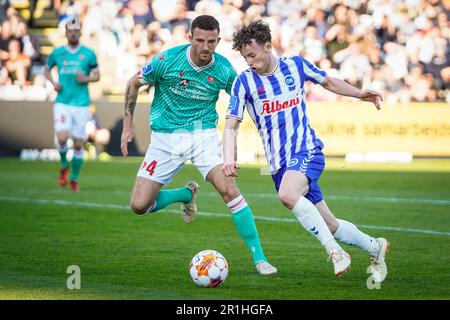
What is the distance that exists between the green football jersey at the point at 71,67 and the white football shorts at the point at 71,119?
101 millimetres

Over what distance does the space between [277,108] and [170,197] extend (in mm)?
2033

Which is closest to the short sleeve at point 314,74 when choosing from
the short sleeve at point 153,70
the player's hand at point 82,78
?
the short sleeve at point 153,70

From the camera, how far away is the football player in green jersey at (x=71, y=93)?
16.3 meters

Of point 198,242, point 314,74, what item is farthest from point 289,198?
point 198,242

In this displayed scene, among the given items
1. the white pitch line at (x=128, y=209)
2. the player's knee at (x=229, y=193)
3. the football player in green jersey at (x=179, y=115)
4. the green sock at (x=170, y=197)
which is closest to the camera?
the player's knee at (x=229, y=193)

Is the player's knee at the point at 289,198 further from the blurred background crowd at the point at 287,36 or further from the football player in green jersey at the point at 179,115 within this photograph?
the blurred background crowd at the point at 287,36

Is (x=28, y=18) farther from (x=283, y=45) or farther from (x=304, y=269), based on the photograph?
(x=304, y=269)

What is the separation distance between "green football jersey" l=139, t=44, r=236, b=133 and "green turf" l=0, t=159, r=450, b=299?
4.18 ft

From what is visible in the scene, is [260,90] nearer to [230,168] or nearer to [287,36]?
[230,168]

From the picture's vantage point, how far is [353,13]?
2706 centimetres

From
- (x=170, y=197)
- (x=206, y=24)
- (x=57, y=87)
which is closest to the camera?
(x=206, y=24)

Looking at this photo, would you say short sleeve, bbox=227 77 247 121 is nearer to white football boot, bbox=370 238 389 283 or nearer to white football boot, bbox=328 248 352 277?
white football boot, bbox=328 248 352 277

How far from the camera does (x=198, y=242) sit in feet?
34.1

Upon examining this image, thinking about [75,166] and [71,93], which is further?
[71,93]
